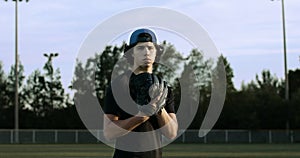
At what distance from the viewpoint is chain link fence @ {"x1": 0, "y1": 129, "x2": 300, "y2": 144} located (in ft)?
259

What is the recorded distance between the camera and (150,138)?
19.3ft

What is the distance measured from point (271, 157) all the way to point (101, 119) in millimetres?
31069

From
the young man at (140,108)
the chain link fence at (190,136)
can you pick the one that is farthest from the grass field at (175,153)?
the young man at (140,108)

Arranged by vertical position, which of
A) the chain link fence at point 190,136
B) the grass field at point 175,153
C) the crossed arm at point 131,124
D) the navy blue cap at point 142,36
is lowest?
the chain link fence at point 190,136

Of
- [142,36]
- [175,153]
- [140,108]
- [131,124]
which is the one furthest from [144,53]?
[175,153]

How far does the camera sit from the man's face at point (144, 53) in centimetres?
562

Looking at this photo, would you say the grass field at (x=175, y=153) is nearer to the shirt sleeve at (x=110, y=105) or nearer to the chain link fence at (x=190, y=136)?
the chain link fence at (x=190, y=136)

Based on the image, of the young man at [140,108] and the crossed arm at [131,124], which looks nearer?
the young man at [140,108]

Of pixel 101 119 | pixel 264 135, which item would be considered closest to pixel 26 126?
pixel 264 135

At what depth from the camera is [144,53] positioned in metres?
5.61

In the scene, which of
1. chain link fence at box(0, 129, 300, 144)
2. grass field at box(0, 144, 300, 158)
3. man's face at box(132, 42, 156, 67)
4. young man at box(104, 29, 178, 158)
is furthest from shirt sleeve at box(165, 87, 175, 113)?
chain link fence at box(0, 129, 300, 144)

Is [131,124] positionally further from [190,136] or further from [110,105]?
[190,136]

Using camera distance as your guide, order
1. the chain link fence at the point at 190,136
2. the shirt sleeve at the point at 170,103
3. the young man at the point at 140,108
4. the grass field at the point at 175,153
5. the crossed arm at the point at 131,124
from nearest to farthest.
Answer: the young man at the point at 140,108 < the crossed arm at the point at 131,124 < the shirt sleeve at the point at 170,103 < the grass field at the point at 175,153 < the chain link fence at the point at 190,136

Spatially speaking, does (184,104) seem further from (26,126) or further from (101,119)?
(26,126)
